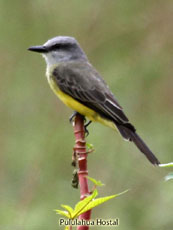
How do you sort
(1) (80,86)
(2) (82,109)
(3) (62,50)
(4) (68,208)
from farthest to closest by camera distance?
(3) (62,50), (1) (80,86), (2) (82,109), (4) (68,208)

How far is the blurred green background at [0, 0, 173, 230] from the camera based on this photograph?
14.5 feet

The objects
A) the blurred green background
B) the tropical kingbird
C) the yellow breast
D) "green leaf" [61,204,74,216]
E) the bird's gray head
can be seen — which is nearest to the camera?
"green leaf" [61,204,74,216]

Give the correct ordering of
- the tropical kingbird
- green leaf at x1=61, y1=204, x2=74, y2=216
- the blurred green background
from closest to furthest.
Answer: green leaf at x1=61, y1=204, x2=74, y2=216
the tropical kingbird
the blurred green background

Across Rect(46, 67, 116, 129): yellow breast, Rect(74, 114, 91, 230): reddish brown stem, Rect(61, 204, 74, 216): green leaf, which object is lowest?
Rect(61, 204, 74, 216): green leaf

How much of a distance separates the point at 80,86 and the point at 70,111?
3.74 feet

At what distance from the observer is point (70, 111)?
15.9ft

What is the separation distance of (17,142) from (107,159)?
0.89m

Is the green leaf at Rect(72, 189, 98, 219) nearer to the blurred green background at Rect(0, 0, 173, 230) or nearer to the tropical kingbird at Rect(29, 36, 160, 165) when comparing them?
the tropical kingbird at Rect(29, 36, 160, 165)

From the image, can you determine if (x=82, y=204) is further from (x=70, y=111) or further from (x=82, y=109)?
(x=70, y=111)

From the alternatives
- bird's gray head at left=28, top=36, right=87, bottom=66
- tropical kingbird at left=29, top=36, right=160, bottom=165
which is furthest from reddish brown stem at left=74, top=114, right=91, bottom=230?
bird's gray head at left=28, top=36, right=87, bottom=66

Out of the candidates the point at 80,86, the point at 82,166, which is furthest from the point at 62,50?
the point at 82,166

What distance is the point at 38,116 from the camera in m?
4.80

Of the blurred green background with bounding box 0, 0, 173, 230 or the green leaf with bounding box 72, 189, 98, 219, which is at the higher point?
the blurred green background with bounding box 0, 0, 173, 230

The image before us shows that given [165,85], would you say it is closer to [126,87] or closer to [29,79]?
[126,87]
